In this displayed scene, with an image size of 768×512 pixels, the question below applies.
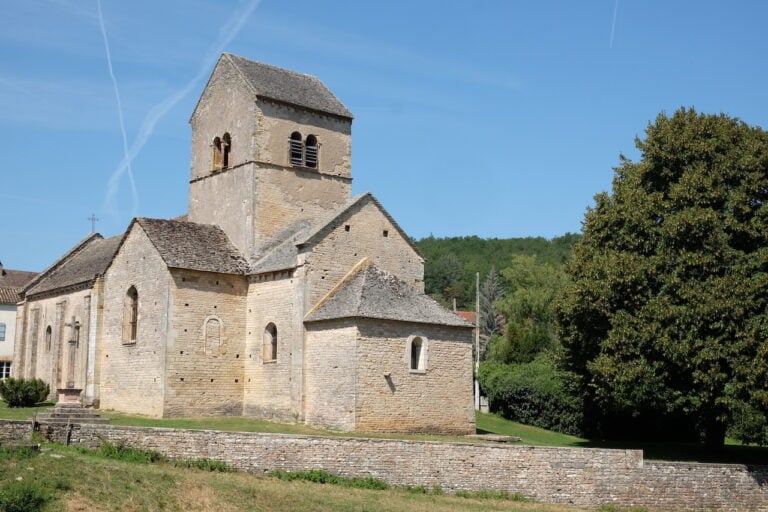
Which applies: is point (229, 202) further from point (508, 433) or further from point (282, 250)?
point (508, 433)

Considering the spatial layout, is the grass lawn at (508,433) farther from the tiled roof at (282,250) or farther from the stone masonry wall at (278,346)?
the tiled roof at (282,250)

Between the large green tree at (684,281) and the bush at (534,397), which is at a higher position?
the large green tree at (684,281)

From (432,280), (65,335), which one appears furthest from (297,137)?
(432,280)

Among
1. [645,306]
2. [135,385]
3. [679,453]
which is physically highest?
[645,306]

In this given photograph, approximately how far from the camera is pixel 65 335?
43656 millimetres

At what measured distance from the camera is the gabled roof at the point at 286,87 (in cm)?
3825

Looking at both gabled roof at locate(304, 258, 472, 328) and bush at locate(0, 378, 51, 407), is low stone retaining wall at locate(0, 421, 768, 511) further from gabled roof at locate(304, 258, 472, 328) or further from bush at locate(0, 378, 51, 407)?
bush at locate(0, 378, 51, 407)

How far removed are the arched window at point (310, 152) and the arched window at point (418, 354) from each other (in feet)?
35.4

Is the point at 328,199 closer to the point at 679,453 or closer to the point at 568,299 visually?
the point at 568,299

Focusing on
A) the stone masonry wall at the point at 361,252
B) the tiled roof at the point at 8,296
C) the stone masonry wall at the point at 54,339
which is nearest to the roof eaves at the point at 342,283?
the stone masonry wall at the point at 361,252

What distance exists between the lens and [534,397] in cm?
4184

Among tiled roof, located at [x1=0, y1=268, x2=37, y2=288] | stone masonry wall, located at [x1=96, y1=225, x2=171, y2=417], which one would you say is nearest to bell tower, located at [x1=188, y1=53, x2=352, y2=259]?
stone masonry wall, located at [x1=96, y1=225, x2=171, y2=417]

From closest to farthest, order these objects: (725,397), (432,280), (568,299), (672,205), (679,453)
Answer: (725,397)
(672,205)
(568,299)
(679,453)
(432,280)

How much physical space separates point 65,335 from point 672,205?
29.8 metres
